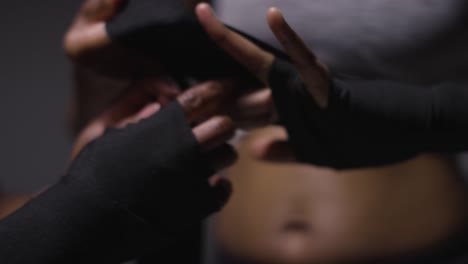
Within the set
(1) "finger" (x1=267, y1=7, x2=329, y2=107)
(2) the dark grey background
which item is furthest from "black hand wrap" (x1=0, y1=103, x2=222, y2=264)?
(2) the dark grey background

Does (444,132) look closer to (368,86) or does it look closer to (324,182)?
(368,86)

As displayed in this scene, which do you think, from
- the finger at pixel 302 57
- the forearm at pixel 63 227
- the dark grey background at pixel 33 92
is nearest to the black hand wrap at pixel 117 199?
the forearm at pixel 63 227

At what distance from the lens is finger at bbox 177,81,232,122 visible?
465 mm

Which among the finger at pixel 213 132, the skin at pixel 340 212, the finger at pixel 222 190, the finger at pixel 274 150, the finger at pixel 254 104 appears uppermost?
the finger at pixel 213 132

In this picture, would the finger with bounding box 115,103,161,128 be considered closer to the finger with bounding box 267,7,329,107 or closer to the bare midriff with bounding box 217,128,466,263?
the finger with bounding box 267,7,329,107

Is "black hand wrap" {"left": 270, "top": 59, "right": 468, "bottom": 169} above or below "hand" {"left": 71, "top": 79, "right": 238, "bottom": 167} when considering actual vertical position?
below

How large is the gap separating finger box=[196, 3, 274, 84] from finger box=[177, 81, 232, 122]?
4cm

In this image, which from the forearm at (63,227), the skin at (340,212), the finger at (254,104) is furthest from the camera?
the skin at (340,212)

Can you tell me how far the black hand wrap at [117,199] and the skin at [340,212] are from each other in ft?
0.94

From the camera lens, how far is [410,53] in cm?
45

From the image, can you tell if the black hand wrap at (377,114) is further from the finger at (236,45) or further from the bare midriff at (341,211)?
the bare midriff at (341,211)

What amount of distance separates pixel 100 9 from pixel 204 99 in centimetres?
14

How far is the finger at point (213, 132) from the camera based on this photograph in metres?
0.44

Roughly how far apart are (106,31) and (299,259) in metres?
0.42
